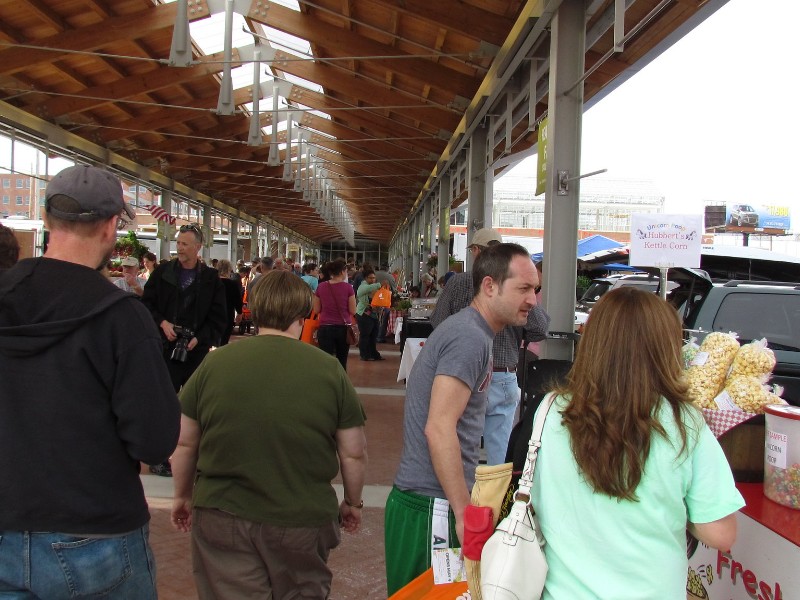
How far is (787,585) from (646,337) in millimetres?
886

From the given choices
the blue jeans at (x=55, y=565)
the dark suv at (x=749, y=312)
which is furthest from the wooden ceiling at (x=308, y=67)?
the blue jeans at (x=55, y=565)

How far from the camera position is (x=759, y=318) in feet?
20.3

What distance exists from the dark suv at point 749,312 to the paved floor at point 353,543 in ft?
9.61

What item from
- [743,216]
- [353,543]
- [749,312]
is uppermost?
[743,216]

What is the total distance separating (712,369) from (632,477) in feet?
3.46

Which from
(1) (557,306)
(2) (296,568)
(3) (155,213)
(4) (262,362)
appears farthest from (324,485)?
(3) (155,213)

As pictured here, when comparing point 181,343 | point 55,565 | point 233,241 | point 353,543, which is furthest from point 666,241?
point 233,241

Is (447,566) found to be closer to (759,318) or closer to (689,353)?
(689,353)

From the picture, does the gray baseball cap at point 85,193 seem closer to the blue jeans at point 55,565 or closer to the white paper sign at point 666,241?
the blue jeans at point 55,565

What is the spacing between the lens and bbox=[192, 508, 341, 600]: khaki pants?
2.34 m

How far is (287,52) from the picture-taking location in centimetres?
1245

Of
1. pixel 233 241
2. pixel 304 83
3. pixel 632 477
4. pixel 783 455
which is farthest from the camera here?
pixel 233 241

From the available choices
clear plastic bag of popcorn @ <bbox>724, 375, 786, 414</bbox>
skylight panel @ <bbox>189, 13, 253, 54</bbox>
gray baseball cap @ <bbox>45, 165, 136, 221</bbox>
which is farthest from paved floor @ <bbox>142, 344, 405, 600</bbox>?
skylight panel @ <bbox>189, 13, 253, 54</bbox>

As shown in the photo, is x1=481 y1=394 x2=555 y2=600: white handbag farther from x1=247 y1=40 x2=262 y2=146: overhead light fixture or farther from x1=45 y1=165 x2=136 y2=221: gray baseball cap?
x1=247 y1=40 x2=262 y2=146: overhead light fixture
